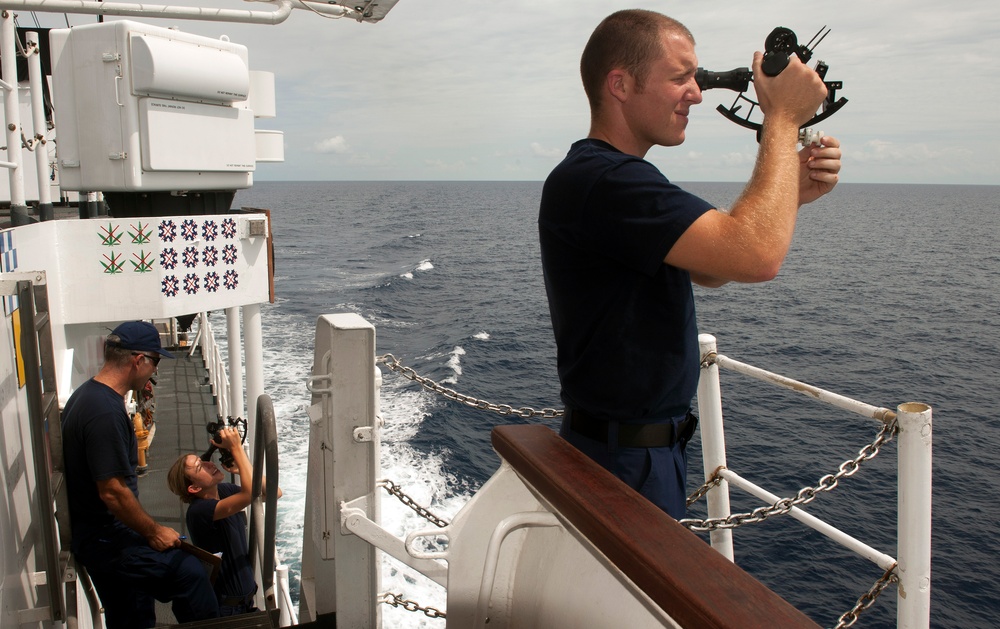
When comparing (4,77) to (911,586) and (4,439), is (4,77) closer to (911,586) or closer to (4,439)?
(4,439)

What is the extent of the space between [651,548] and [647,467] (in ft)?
2.21

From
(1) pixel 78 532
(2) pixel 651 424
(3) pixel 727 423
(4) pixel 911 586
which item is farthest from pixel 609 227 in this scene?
(3) pixel 727 423

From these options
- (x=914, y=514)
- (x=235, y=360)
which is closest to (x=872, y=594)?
(x=914, y=514)

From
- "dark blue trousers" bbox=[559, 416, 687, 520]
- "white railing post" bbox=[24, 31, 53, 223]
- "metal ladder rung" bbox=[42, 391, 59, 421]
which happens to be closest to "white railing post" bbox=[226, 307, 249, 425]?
"white railing post" bbox=[24, 31, 53, 223]

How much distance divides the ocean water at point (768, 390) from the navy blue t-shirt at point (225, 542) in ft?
18.8

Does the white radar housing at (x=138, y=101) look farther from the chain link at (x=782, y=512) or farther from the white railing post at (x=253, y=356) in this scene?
the chain link at (x=782, y=512)

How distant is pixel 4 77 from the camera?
5.45 metres

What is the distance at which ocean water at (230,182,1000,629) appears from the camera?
13453mm

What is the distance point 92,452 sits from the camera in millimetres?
3508

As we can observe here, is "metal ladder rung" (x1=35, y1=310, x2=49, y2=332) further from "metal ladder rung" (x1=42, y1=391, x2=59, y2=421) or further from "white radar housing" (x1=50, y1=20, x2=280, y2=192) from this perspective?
"white radar housing" (x1=50, y1=20, x2=280, y2=192)

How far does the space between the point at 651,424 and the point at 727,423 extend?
18742 millimetres

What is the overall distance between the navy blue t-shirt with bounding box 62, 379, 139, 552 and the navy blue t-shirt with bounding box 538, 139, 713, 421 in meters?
2.49

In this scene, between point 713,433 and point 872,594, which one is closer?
point 872,594

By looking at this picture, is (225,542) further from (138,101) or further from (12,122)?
(138,101)
